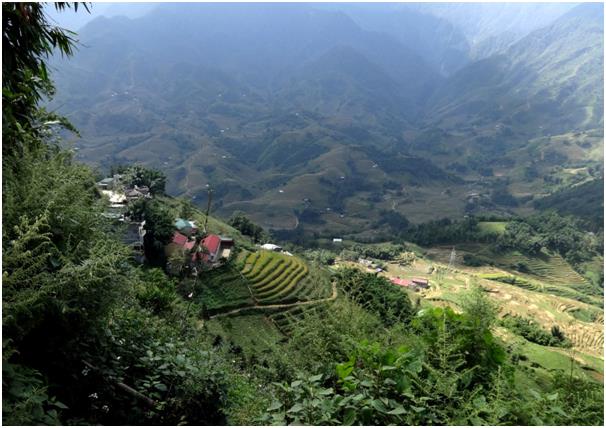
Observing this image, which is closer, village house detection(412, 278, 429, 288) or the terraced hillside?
the terraced hillside

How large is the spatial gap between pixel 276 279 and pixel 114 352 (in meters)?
31.3

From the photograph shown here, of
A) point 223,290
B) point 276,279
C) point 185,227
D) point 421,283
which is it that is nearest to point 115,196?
point 223,290

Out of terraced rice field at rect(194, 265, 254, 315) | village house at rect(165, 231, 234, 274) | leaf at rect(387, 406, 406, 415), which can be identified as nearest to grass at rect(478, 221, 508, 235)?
village house at rect(165, 231, 234, 274)

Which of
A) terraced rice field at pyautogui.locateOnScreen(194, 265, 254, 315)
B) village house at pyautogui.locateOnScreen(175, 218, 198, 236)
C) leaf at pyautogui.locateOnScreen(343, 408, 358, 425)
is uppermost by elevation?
leaf at pyautogui.locateOnScreen(343, 408, 358, 425)

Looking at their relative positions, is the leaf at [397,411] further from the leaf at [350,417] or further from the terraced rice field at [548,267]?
the terraced rice field at [548,267]

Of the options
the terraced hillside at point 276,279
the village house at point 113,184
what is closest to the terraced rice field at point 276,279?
the terraced hillside at point 276,279

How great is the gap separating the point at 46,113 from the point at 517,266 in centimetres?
8636

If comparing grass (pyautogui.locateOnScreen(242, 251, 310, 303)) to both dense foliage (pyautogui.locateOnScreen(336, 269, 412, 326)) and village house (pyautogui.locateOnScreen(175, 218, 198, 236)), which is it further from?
dense foliage (pyautogui.locateOnScreen(336, 269, 412, 326))

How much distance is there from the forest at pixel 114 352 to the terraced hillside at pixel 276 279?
27829 mm

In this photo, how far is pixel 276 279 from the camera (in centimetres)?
3500

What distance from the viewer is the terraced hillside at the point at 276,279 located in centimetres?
3259

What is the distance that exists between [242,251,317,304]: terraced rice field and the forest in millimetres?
27829

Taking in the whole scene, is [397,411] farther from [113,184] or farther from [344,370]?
[113,184]

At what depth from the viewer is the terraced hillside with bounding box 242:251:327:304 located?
32.6 metres
